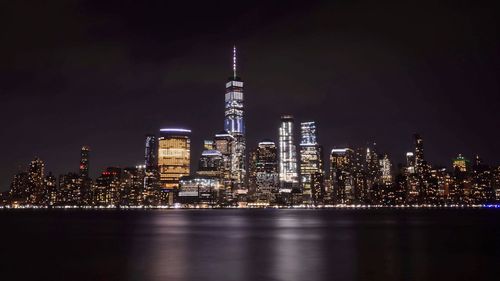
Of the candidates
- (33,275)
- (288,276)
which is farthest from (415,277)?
(33,275)

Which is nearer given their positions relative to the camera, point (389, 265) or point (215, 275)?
point (215, 275)

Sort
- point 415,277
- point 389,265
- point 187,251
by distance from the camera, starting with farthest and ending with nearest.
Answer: point 187,251 < point 389,265 < point 415,277

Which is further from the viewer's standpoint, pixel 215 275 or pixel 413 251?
pixel 413 251

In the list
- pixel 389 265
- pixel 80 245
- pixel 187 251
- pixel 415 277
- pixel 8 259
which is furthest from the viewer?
pixel 80 245

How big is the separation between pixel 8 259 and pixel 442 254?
39.3 meters

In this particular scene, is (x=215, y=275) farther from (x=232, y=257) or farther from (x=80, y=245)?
(x=80, y=245)

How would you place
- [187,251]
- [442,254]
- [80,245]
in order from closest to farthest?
[442,254], [187,251], [80,245]

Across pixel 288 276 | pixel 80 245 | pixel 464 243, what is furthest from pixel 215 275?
pixel 464 243

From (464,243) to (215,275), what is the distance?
1587 inches

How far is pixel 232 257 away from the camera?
154 ft

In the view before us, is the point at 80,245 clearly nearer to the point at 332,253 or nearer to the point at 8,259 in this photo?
the point at 8,259

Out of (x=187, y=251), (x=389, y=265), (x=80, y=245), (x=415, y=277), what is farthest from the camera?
(x=80, y=245)

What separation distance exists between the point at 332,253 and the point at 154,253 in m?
17.6

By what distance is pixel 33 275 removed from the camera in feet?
119
